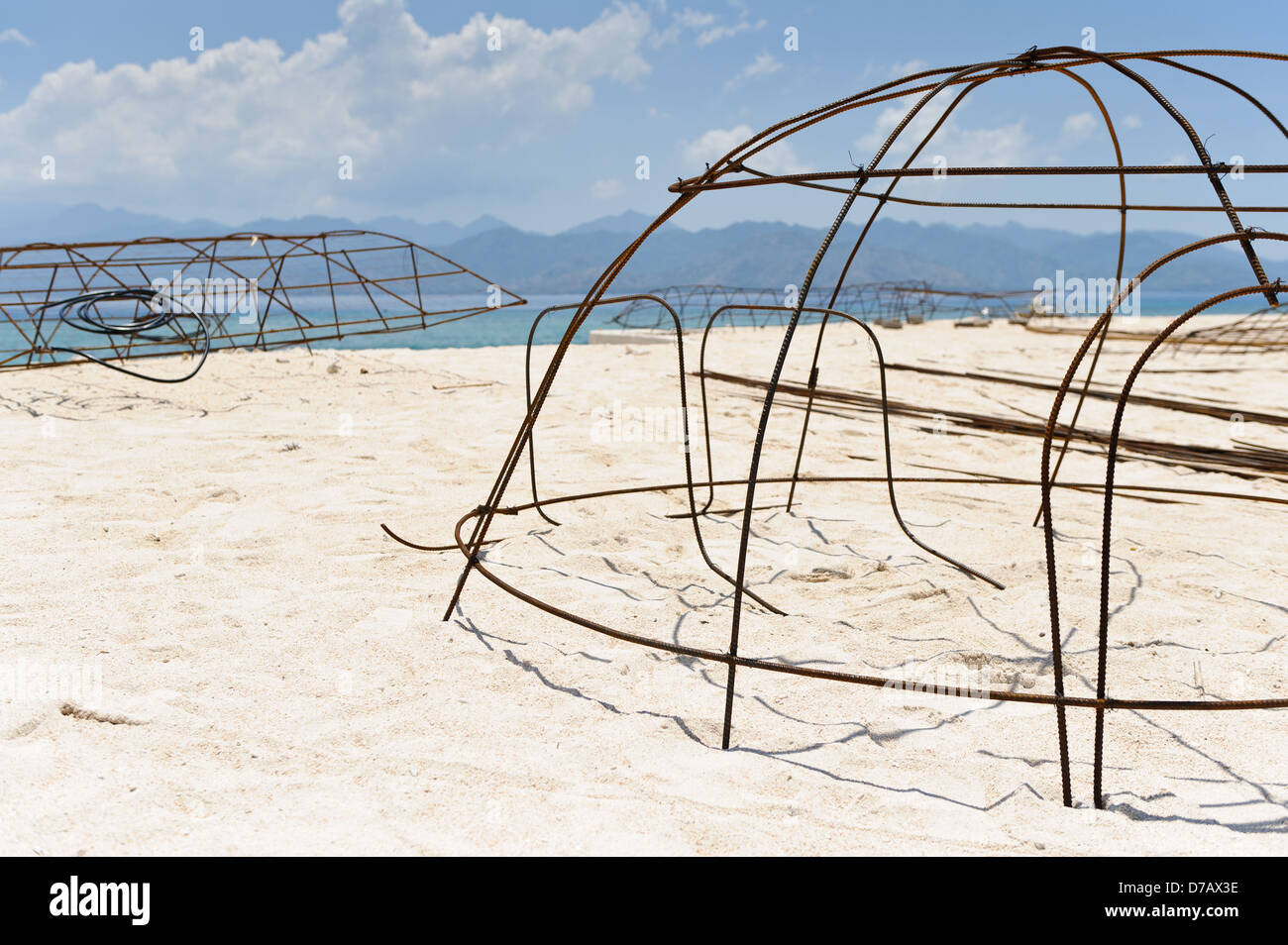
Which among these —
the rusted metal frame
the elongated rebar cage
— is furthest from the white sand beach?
the elongated rebar cage

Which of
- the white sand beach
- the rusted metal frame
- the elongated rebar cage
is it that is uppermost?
the elongated rebar cage

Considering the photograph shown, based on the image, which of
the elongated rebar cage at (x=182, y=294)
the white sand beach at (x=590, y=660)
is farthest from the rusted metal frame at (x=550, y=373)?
the elongated rebar cage at (x=182, y=294)

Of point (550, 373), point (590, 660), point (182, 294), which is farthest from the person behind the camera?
point (182, 294)

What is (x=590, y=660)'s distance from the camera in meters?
3.04

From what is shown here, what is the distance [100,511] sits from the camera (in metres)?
4.42

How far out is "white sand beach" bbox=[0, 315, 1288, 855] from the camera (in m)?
2.09

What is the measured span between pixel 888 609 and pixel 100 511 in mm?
4055

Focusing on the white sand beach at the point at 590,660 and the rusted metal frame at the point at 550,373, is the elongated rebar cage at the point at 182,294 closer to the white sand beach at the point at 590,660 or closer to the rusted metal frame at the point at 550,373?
the white sand beach at the point at 590,660

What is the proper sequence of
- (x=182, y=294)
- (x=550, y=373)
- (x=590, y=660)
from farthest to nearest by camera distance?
1. (x=182, y=294)
2. (x=550, y=373)
3. (x=590, y=660)

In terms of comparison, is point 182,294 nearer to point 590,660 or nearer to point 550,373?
point 550,373

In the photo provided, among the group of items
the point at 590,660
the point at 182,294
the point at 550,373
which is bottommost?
the point at 590,660

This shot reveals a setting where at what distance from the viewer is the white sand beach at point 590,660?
209 cm

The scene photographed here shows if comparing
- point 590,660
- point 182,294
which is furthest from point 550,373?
point 182,294

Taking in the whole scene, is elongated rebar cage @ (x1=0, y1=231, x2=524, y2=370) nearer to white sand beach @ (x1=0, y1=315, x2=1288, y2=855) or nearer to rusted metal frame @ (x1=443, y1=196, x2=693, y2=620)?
white sand beach @ (x1=0, y1=315, x2=1288, y2=855)
